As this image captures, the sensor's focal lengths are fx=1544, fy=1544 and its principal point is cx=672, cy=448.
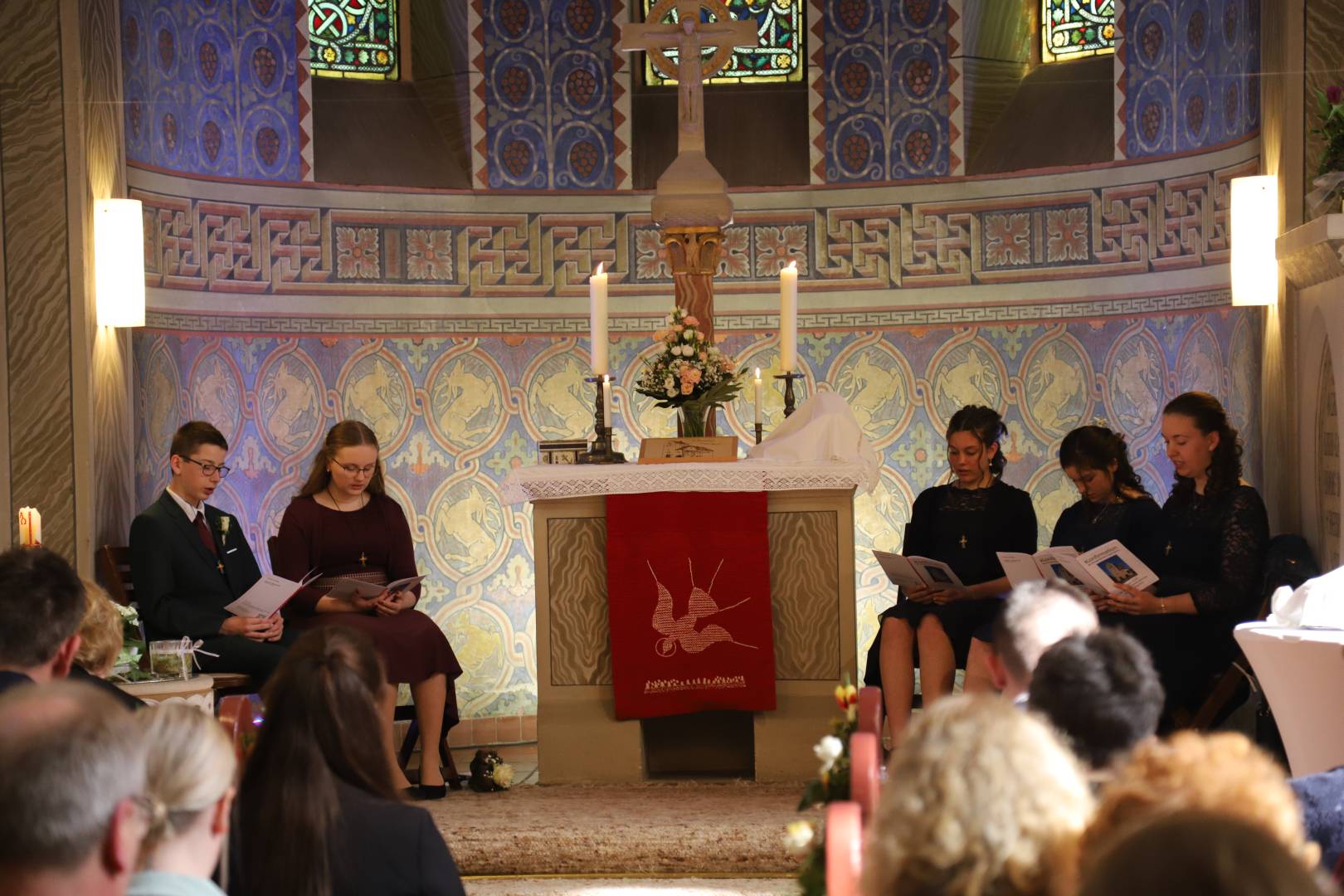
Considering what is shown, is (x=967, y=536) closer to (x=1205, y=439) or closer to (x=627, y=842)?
(x=1205, y=439)

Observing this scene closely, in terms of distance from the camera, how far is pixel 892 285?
793cm

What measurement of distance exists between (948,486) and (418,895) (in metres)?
4.05

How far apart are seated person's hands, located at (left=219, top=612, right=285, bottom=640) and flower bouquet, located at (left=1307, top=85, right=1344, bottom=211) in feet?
13.0

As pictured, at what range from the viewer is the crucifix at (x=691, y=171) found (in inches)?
246

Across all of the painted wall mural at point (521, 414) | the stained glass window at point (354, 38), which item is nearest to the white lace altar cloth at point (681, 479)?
the painted wall mural at point (521, 414)

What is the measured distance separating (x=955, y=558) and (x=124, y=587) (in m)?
3.29

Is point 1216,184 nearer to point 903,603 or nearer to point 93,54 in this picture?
point 903,603

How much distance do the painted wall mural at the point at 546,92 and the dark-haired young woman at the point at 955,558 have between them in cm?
289

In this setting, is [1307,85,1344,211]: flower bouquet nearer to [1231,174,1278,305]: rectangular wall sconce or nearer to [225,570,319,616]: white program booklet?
[1231,174,1278,305]: rectangular wall sconce

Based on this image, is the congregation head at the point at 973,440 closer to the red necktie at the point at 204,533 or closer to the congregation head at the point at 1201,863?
the red necktie at the point at 204,533

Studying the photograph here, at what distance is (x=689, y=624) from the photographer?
5371 mm

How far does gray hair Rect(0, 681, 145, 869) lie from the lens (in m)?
1.50

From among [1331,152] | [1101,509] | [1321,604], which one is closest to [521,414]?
[1101,509]

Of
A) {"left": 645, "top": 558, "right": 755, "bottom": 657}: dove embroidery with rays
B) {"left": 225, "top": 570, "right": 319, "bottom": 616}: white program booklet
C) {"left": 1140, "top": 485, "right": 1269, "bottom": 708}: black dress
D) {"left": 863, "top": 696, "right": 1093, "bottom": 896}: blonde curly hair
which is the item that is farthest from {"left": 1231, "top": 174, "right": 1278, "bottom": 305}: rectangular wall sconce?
{"left": 863, "top": 696, "right": 1093, "bottom": 896}: blonde curly hair
